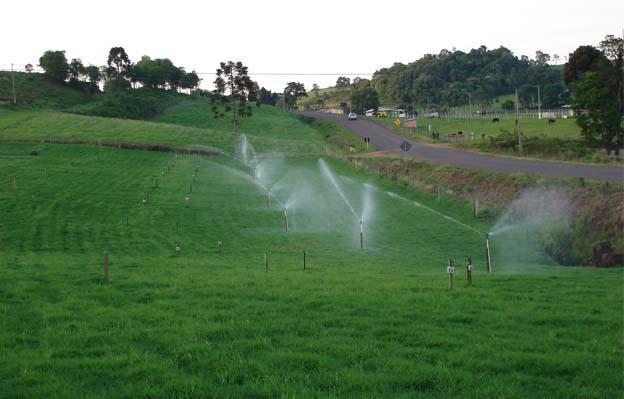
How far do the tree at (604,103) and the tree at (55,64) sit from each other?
126 m

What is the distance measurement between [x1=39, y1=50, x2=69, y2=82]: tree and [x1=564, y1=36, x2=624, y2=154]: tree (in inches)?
4971

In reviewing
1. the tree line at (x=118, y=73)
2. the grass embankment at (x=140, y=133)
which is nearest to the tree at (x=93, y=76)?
the tree line at (x=118, y=73)

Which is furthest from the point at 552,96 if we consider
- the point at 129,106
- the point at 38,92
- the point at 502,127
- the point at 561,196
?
the point at 38,92

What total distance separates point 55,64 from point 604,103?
13100 centimetres

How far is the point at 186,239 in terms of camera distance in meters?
33.3

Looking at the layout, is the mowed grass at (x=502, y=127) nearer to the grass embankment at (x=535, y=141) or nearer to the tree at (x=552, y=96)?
the grass embankment at (x=535, y=141)

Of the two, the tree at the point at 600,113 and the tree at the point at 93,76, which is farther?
the tree at the point at 93,76

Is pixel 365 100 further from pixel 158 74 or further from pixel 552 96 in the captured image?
pixel 158 74

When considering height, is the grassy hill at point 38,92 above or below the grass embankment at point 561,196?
above

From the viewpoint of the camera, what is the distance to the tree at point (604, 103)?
198 feet

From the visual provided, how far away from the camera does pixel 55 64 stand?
146375 mm

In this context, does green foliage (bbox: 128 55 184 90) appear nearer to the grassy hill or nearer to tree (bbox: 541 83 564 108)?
the grassy hill

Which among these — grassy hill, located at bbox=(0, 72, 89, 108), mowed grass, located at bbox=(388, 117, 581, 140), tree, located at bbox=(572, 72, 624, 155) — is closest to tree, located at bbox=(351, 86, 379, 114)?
mowed grass, located at bbox=(388, 117, 581, 140)

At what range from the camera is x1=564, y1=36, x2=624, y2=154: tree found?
60375 mm
